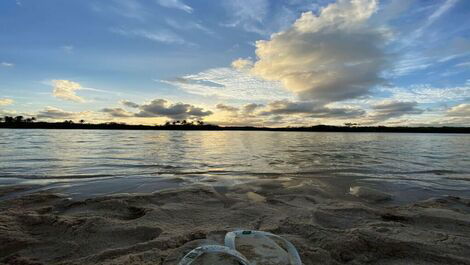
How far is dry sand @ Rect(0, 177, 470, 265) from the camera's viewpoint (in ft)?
9.70

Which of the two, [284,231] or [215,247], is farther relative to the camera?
[284,231]

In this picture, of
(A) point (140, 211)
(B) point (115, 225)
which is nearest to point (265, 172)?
(A) point (140, 211)

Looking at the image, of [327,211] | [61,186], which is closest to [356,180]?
[327,211]

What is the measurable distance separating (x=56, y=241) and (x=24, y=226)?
0.87 meters

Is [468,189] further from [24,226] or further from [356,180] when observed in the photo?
[24,226]

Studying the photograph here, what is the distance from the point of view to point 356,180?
8000 mm

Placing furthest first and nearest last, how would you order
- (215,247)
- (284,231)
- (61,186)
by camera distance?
(61,186) < (284,231) < (215,247)

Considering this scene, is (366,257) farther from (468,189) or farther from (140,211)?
(468,189)

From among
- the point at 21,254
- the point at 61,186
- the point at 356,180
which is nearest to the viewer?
the point at 21,254

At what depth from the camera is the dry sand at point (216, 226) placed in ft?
9.70

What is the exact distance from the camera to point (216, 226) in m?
3.82

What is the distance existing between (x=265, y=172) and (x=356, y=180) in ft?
9.66

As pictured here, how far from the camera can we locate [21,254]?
9.73 ft

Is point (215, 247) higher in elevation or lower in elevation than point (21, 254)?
higher
